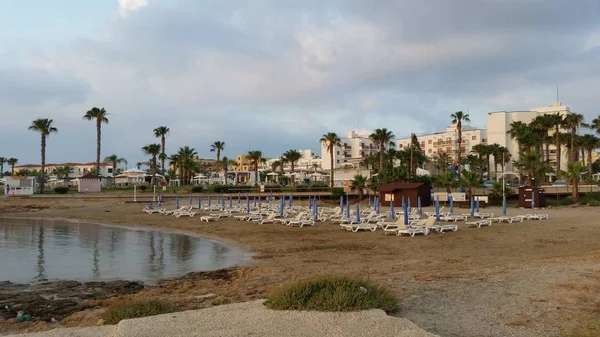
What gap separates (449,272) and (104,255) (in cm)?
1241

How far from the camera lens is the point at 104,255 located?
1711 cm

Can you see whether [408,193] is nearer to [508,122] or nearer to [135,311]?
[135,311]

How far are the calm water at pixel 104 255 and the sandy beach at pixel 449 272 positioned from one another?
141 centimetres

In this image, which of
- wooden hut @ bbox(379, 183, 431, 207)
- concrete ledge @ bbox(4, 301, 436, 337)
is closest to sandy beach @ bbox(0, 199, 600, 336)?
concrete ledge @ bbox(4, 301, 436, 337)

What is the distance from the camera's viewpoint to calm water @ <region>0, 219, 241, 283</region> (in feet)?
44.4

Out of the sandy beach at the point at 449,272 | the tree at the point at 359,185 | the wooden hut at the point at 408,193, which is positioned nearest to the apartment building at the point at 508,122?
the tree at the point at 359,185

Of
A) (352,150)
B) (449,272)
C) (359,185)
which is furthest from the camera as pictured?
(352,150)

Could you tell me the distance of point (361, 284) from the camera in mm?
6387

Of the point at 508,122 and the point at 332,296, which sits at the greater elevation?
the point at 508,122

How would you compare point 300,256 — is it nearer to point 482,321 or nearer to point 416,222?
point 416,222

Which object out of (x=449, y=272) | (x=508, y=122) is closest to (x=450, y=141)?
(x=508, y=122)

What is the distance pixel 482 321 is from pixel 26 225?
30.7 meters

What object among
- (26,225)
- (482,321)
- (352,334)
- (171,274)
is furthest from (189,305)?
(26,225)

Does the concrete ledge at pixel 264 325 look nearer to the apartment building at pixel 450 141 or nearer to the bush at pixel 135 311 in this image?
the bush at pixel 135 311
